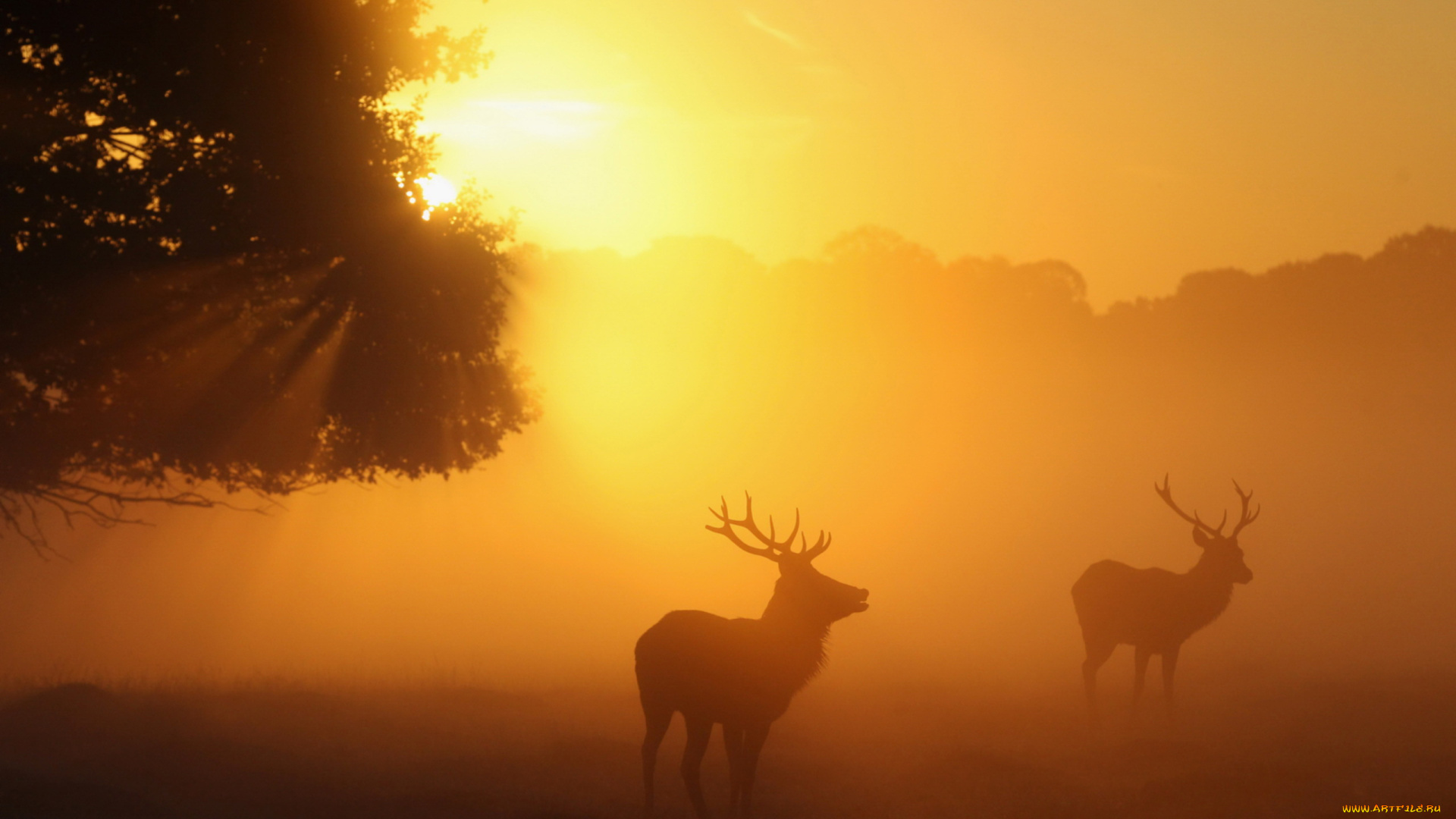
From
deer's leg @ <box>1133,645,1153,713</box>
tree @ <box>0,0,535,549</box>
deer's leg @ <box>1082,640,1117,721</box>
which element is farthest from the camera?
deer's leg @ <box>1082,640,1117,721</box>

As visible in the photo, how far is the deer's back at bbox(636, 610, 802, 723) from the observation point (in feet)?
39.8

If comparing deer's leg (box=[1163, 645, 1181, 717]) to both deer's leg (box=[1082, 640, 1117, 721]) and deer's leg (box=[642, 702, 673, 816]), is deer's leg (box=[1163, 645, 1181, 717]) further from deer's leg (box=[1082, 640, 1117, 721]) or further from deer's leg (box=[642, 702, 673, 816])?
deer's leg (box=[642, 702, 673, 816])

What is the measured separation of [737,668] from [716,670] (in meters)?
0.21

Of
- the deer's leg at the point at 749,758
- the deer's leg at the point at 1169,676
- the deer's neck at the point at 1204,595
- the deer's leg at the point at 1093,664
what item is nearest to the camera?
the deer's leg at the point at 749,758

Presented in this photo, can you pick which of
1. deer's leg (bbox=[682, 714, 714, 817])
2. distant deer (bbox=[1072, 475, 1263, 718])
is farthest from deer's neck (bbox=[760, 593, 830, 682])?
distant deer (bbox=[1072, 475, 1263, 718])

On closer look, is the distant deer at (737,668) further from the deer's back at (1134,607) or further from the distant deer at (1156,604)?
the deer's back at (1134,607)

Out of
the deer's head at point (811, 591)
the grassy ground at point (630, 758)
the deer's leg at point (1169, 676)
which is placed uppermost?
the deer's head at point (811, 591)

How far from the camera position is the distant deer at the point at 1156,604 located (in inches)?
738

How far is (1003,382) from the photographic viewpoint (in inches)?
3061

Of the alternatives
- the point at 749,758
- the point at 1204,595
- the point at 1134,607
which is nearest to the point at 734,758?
the point at 749,758

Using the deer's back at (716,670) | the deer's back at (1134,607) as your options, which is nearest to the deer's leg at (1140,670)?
the deer's back at (1134,607)

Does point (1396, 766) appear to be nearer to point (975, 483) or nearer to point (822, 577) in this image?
point (822, 577)

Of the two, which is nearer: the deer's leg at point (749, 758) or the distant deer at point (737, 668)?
the deer's leg at point (749, 758)

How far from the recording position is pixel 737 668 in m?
12.2
